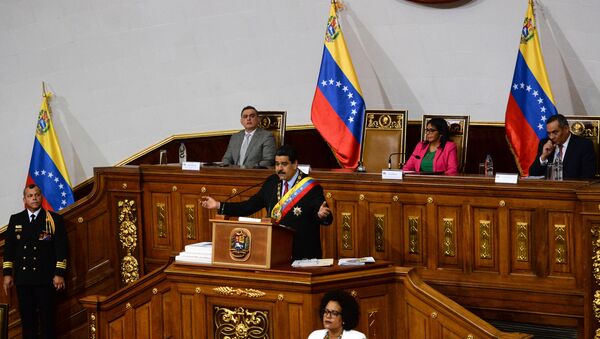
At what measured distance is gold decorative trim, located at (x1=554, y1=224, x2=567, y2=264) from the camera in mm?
6395

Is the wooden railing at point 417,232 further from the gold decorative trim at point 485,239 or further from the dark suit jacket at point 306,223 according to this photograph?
the dark suit jacket at point 306,223

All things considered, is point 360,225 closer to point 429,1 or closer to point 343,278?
point 343,278

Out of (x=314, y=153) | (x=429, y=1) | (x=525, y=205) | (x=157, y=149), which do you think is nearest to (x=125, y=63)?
(x=157, y=149)

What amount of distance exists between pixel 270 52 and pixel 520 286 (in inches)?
144

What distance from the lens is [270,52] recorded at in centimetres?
926

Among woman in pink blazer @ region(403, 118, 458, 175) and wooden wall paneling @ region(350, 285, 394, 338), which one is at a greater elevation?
woman in pink blazer @ region(403, 118, 458, 175)

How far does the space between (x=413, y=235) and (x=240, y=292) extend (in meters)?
1.55

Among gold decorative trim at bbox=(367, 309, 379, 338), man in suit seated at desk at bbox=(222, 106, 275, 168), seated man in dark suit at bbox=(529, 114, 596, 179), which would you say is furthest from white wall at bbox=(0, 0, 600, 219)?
gold decorative trim at bbox=(367, 309, 379, 338)

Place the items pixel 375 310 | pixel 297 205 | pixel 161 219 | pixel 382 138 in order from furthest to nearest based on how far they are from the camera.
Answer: pixel 382 138, pixel 161 219, pixel 297 205, pixel 375 310

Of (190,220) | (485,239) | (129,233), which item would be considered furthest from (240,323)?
(129,233)

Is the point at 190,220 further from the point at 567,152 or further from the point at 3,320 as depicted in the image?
the point at 567,152

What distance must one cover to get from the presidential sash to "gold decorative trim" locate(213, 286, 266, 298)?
1.84 ft

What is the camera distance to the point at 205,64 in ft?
30.9

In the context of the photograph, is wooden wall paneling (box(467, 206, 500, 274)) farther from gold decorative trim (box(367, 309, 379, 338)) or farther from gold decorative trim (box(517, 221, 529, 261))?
gold decorative trim (box(367, 309, 379, 338))
